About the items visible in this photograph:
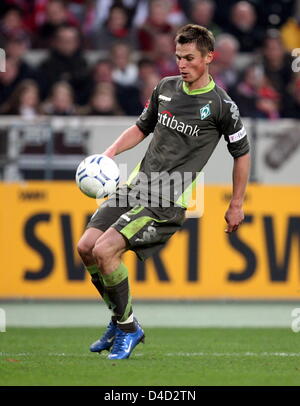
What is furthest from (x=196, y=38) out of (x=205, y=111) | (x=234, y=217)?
(x=234, y=217)

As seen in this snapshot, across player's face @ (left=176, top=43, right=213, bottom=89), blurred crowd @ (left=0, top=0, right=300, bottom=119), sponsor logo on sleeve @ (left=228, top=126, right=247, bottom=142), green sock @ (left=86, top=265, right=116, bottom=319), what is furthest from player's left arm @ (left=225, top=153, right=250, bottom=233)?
Answer: blurred crowd @ (left=0, top=0, right=300, bottom=119)

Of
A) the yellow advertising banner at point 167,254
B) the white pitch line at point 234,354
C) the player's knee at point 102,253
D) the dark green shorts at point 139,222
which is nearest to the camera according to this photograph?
the player's knee at point 102,253

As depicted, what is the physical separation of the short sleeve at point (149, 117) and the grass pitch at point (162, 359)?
1.89 m

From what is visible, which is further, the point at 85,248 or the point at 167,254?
the point at 167,254

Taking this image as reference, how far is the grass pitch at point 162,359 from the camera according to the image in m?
6.88

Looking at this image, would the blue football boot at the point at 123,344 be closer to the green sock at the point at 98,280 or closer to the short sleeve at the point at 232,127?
the green sock at the point at 98,280

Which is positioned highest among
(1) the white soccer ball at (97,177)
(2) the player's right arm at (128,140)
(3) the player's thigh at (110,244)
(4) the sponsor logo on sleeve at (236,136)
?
(4) the sponsor logo on sleeve at (236,136)

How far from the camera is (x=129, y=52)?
1609 centimetres

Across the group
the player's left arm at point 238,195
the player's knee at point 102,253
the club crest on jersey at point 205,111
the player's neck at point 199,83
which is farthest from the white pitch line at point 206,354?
the player's neck at point 199,83

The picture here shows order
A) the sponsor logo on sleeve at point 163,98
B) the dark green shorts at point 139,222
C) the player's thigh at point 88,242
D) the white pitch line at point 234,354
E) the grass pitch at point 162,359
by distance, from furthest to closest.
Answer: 1. the white pitch line at point 234,354
2. the sponsor logo on sleeve at point 163,98
3. the player's thigh at point 88,242
4. the dark green shorts at point 139,222
5. the grass pitch at point 162,359

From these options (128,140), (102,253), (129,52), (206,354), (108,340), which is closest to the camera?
(102,253)

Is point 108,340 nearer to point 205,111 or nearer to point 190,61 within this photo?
point 205,111

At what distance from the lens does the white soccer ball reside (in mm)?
7785

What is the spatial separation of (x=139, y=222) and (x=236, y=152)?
3.21ft
